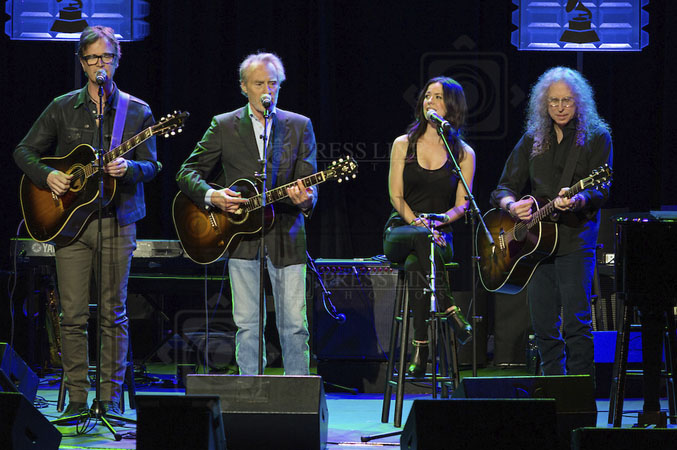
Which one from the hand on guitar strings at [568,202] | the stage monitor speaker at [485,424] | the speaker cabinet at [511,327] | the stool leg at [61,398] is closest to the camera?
the stage monitor speaker at [485,424]

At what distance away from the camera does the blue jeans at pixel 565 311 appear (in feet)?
15.5

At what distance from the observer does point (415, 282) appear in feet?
15.8

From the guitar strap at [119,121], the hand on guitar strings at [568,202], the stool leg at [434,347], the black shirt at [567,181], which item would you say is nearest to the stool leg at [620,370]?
the black shirt at [567,181]

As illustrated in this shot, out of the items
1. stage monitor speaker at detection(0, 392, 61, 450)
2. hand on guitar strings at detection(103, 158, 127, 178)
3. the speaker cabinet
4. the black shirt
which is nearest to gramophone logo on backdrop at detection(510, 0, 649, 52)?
the speaker cabinet

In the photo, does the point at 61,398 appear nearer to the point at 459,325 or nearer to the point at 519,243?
the point at 459,325

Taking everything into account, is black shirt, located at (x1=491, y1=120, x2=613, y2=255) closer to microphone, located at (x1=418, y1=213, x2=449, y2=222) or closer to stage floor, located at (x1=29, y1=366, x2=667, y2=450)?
microphone, located at (x1=418, y1=213, x2=449, y2=222)

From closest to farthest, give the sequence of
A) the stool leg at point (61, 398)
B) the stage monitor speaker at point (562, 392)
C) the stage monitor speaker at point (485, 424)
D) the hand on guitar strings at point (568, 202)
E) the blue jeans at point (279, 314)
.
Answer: the stage monitor speaker at point (485, 424) → the stage monitor speaker at point (562, 392) → the hand on guitar strings at point (568, 202) → the blue jeans at point (279, 314) → the stool leg at point (61, 398)

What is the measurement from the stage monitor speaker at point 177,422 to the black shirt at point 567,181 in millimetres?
2397

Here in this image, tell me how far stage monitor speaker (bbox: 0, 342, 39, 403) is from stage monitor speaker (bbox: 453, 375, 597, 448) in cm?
217

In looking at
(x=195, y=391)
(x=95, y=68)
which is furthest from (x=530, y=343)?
(x=95, y=68)

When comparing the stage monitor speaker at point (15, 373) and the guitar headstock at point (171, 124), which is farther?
the guitar headstock at point (171, 124)

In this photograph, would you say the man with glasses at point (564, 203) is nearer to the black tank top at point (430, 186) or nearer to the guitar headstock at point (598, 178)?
the guitar headstock at point (598, 178)

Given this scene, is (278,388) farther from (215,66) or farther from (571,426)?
(215,66)

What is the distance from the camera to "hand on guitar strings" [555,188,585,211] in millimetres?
4668
